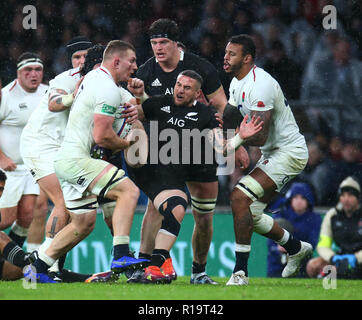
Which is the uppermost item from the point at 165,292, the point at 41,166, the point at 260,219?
the point at 41,166

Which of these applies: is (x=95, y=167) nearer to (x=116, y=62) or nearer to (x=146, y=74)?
(x=116, y=62)

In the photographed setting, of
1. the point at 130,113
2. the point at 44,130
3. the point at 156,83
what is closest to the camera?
the point at 130,113

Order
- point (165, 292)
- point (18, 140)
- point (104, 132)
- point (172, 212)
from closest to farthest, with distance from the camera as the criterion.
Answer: point (165, 292) < point (104, 132) < point (172, 212) < point (18, 140)

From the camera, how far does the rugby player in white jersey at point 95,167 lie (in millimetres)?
7328

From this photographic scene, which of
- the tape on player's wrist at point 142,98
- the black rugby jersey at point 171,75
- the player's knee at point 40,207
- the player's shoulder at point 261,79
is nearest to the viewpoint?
the player's shoulder at point 261,79

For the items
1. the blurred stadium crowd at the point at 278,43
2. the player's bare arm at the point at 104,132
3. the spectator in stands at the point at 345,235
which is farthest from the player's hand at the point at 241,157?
the blurred stadium crowd at the point at 278,43

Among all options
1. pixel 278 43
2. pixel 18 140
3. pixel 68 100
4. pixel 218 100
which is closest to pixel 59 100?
pixel 68 100

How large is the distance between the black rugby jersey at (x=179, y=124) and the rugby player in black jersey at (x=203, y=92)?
0.57 feet

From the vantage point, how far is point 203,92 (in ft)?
29.4

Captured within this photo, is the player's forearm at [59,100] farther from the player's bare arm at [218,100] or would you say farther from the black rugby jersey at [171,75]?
the player's bare arm at [218,100]

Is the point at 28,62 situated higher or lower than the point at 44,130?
higher

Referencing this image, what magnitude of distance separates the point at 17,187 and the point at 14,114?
795 millimetres

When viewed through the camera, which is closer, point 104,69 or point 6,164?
point 104,69

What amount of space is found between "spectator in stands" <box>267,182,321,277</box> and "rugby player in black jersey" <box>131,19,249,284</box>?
95.3 inches
